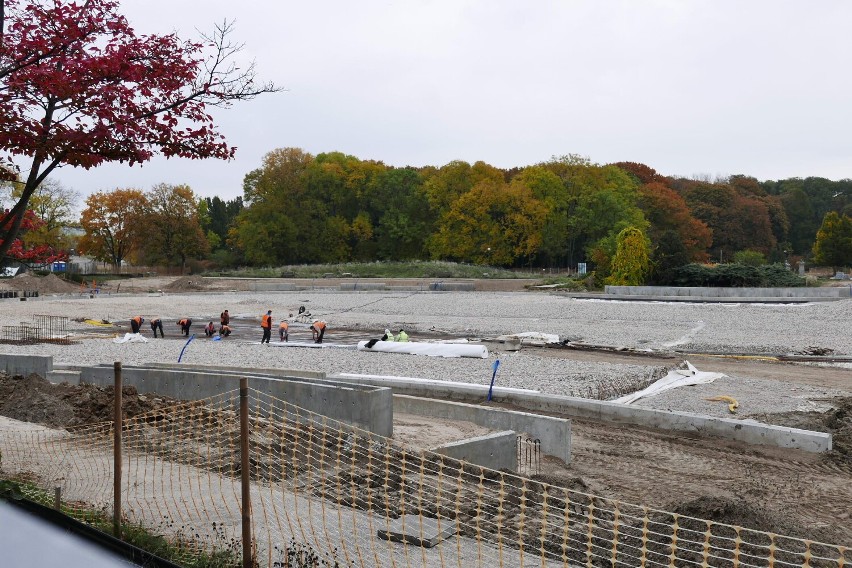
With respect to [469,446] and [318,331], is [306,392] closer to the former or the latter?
[469,446]

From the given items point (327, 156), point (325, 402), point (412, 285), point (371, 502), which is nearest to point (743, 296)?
point (412, 285)

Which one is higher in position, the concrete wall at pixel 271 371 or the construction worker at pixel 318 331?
the concrete wall at pixel 271 371

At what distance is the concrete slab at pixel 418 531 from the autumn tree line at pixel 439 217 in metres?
61.5

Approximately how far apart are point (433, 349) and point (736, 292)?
24.0 m

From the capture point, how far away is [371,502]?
294 inches

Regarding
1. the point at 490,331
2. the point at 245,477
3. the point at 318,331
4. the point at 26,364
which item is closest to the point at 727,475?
the point at 245,477

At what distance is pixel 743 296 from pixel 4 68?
3746cm

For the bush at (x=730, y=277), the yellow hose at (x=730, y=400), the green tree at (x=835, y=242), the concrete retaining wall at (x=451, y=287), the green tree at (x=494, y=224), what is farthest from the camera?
the green tree at (x=494, y=224)

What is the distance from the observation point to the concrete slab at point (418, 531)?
246 inches

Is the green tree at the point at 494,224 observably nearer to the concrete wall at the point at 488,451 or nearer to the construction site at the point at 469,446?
the construction site at the point at 469,446

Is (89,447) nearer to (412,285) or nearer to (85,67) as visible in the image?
(85,67)

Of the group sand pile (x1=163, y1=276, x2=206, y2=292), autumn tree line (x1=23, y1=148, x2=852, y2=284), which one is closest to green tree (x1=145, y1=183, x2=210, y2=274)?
autumn tree line (x1=23, y1=148, x2=852, y2=284)

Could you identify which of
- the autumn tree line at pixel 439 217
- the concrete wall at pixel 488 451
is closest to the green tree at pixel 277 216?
the autumn tree line at pixel 439 217

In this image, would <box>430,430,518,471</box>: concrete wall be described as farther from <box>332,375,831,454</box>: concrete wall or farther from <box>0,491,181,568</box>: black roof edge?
<box>0,491,181,568</box>: black roof edge
